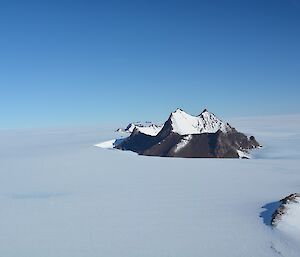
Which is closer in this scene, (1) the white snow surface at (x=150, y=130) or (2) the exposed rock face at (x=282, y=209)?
(2) the exposed rock face at (x=282, y=209)

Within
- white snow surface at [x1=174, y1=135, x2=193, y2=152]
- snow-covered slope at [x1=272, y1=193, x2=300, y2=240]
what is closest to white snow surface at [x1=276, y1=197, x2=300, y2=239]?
snow-covered slope at [x1=272, y1=193, x2=300, y2=240]

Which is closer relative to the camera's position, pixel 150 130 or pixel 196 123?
pixel 196 123

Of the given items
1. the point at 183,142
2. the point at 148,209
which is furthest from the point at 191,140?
the point at 148,209

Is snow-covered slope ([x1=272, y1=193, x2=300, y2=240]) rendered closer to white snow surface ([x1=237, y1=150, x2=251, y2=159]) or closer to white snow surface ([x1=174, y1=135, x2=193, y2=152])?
white snow surface ([x1=237, y1=150, x2=251, y2=159])

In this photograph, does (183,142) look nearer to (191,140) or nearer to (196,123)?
(191,140)

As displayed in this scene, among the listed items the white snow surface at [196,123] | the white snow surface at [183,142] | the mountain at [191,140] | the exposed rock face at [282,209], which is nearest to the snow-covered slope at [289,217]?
the exposed rock face at [282,209]

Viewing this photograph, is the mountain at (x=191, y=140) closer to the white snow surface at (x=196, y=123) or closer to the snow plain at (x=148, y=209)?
the white snow surface at (x=196, y=123)

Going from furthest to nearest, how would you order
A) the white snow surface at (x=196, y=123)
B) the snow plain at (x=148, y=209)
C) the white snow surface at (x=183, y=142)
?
the white snow surface at (x=196, y=123) → the white snow surface at (x=183, y=142) → the snow plain at (x=148, y=209)
